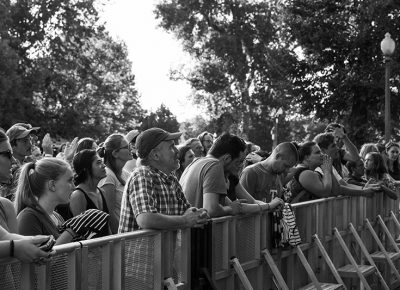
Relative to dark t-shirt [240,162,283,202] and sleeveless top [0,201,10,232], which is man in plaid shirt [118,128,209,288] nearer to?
sleeveless top [0,201,10,232]

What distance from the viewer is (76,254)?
174 inches

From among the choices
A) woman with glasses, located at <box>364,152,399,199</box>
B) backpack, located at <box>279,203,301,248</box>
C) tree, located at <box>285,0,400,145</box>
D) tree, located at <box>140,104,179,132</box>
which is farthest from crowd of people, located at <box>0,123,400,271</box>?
tree, located at <box>140,104,179,132</box>

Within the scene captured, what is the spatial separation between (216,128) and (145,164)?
43.3 metres

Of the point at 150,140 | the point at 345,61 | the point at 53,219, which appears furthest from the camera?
the point at 345,61

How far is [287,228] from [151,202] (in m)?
2.74

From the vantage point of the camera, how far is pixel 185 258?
5801 millimetres

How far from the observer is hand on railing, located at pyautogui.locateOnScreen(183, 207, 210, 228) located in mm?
5469

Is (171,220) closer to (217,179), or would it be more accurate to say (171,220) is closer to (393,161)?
(217,179)

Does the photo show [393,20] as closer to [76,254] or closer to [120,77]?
[120,77]

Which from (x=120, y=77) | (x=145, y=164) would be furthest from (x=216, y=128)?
(x=145, y=164)

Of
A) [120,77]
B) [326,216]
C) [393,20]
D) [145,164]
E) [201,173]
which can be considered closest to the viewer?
[145,164]

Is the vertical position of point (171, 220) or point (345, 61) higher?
point (345, 61)

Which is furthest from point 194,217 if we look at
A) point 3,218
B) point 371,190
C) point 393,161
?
point 393,161

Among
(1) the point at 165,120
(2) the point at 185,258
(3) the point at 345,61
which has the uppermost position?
(3) the point at 345,61
